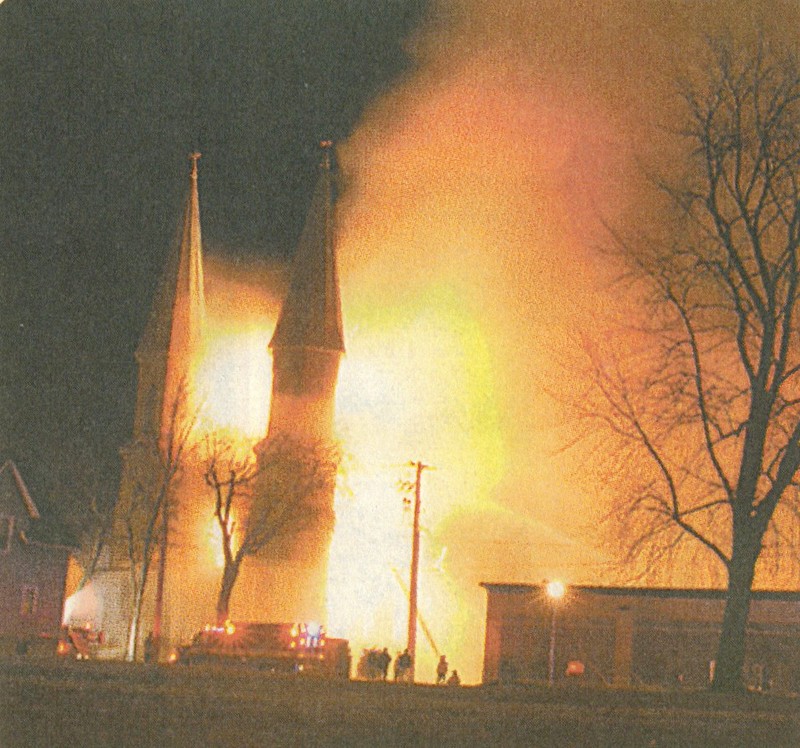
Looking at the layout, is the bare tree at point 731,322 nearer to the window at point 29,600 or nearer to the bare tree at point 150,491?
the bare tree at point 150,491

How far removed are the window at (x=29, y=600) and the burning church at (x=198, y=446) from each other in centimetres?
573

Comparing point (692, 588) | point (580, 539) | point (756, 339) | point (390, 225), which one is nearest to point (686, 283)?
point (756, 339)

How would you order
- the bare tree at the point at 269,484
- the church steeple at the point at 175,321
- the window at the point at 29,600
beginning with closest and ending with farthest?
the window at the point at 29,600, the bare tree at the point at 269,484, the church steeple at the point at 175,321

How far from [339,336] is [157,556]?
15.3 m

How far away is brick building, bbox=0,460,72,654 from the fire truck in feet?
49.0

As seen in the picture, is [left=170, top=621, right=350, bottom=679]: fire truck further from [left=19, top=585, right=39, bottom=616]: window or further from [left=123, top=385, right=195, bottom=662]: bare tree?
[left=19, top=585, right=39, bottom=616]: window

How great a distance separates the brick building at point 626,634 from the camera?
49.9m

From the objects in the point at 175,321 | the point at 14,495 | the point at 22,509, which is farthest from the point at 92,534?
the point at 14,495

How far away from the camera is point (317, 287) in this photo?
2950 inches

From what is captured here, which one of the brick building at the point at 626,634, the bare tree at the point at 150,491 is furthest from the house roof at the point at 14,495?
the brick building at the point at 626,634

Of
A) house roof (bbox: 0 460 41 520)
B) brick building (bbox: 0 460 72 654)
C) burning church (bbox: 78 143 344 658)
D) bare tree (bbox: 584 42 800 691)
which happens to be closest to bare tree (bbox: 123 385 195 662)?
burning church (bbox: 78 143 344 658)

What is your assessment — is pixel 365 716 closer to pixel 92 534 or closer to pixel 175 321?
pixel 175 321

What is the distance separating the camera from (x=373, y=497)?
238 ft

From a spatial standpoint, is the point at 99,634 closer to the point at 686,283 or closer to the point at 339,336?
the point at 339,336
